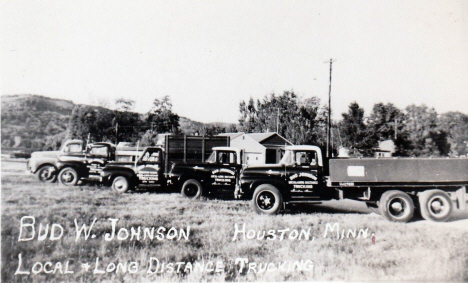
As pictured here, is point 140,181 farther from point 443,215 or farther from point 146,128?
point 443,215

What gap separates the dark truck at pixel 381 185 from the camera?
5.12 m

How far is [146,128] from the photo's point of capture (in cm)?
663

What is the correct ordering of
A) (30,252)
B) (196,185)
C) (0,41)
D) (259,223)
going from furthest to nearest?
(196,185) → (259,223) → (0,41) → (30,252)

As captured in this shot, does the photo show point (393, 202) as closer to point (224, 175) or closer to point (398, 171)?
point (398, 171)

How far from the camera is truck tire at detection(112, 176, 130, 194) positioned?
22.2 ft

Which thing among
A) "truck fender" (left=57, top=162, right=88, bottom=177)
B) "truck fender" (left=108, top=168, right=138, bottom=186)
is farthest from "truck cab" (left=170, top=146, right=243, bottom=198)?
"truck fender" (left=57, top=162, right=88, bottom=177)

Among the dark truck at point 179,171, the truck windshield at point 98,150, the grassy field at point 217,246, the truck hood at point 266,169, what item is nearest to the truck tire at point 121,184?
the dark truck at point 179,171

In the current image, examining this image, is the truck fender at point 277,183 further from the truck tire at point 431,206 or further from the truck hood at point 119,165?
the truck hood at point 119,165

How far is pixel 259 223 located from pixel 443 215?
312 centimetres

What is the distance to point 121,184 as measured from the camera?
22.5 feet

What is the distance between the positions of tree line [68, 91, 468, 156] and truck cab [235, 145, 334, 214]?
0.86 m

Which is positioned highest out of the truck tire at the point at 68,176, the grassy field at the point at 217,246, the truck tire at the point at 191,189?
the truck tire at the point at 68,176

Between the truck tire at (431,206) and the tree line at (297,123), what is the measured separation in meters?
0.82

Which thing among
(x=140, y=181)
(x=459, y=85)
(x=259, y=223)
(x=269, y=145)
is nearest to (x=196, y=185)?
(x=140, y=181)
